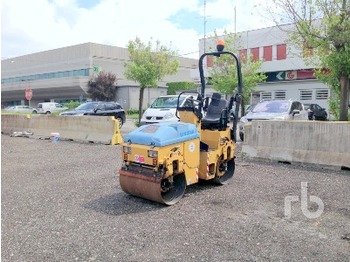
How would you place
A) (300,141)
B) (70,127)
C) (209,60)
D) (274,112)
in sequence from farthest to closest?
1. (209,60)
2. (70,127)
3. (274,112)
4. (300,141)

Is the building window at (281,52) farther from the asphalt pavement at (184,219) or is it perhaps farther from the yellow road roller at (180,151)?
the yellow road roller at (180,151)

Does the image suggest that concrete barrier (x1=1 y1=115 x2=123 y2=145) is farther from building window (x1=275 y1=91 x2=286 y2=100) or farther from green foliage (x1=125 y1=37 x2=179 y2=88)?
building window (x1=275 y1=91 x2=286 y2=100)

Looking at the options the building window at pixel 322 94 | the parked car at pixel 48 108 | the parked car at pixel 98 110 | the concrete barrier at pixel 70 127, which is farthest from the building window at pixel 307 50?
the parked car at pixel 48 108

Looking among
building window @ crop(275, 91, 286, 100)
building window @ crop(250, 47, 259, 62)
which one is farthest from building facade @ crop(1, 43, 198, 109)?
building window @ crop(275, 91, 286, 100)

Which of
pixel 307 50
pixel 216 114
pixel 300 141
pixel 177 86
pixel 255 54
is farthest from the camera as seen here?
pixel 177 86

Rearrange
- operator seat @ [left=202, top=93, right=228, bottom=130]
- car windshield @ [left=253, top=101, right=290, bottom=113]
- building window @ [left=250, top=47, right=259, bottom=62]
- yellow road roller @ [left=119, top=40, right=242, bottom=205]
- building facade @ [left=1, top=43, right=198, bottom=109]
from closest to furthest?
yellow road roller @ [left=119, top=40, right=242, bottom=205] < operator seat @ [left=202, top=93, right=228, bottom=130] < car windshield @ [left=253, top=101, right=290, bottom=113] < building window @ [left=250, top=47, right=259, bottom=62] < building facade @ [left=1, top=43, right=198, bottom=109]

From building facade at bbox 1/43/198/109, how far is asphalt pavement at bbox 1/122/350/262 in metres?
38.1

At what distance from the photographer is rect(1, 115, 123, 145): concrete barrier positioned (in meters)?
12.6

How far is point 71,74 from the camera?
179 ft

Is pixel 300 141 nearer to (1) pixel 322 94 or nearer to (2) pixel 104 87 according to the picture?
(1) pixel 322 94

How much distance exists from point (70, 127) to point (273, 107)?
27.2 feet

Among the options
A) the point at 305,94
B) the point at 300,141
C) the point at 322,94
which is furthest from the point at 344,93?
the point at 305,94

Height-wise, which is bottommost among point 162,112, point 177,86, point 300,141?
point 300,141

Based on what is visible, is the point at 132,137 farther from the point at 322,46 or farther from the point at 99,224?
the point at 322,46
